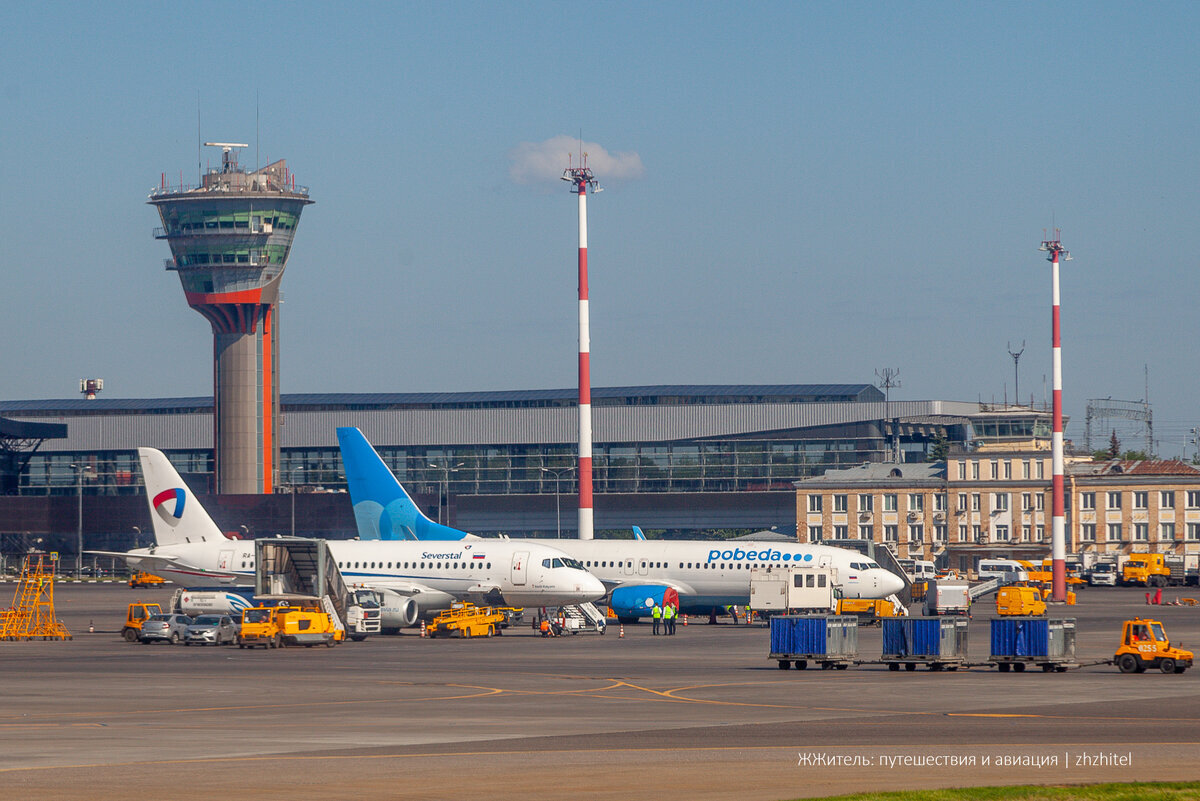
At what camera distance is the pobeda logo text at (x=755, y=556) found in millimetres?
70250

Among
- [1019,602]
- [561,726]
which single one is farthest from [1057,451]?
[561,726]

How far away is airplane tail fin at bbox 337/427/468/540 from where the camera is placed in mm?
86750

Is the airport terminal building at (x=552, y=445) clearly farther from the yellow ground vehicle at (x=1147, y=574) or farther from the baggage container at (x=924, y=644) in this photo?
the baggage container at (x=924, y=644)

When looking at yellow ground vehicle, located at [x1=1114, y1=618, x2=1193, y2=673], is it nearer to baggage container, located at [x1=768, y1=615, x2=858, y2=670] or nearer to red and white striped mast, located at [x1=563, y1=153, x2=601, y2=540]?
baggage container, located at [x1=768, y1=615, x2=858, y2=670]

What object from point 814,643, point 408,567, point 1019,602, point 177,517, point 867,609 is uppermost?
point 177,517

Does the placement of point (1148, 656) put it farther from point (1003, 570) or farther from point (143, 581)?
point (143, 581)

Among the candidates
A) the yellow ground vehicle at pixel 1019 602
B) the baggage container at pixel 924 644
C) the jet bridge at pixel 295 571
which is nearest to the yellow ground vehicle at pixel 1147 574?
the yellow ground vehicle at pixel 1019 602

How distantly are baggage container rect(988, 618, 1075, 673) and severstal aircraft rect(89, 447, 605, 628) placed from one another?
25605 millimetres

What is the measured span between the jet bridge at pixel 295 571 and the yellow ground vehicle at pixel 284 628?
13.0 feet

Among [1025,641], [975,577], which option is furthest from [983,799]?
[975,577]

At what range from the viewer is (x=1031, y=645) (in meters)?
43.5

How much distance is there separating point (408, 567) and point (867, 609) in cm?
1952

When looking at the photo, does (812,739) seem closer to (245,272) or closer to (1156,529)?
(1156,529)

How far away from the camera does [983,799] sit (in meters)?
20.2
